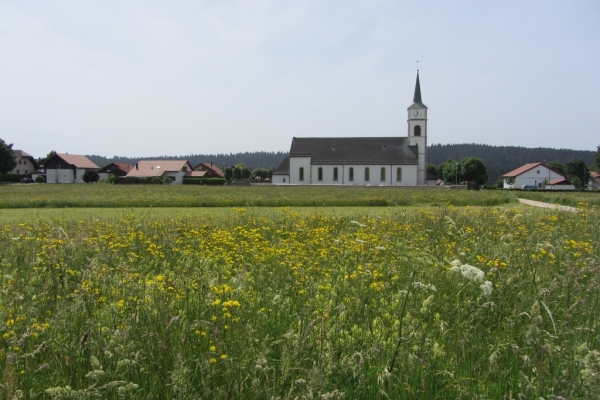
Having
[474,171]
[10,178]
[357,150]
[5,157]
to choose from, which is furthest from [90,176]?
[474,171]

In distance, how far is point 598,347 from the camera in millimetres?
3771

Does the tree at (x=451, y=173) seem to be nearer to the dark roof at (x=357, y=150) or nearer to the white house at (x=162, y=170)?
the dark roof at (x=357, y=150)

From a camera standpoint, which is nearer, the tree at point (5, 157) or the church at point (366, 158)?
the tree at point (5, 157)

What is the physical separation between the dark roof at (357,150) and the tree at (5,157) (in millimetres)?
51059

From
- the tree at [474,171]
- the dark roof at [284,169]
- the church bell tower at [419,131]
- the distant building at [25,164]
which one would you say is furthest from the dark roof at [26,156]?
the tree at [474,171]

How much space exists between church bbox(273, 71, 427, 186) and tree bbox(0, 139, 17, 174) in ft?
166

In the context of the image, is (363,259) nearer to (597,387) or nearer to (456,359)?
(456,359)

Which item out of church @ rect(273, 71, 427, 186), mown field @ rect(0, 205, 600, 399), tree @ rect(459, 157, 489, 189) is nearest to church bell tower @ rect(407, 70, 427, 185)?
church @ rect(273, 71, 427, 186)

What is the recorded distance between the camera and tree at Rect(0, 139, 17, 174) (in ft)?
267

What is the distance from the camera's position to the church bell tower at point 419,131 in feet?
268

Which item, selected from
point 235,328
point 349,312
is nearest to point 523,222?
point 349,312

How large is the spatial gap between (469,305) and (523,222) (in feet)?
28.6

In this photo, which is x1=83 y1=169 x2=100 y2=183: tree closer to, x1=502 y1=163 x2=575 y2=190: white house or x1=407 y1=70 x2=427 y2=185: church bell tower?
x1=407 y1=70 x2=427 y2=185: church bell tower

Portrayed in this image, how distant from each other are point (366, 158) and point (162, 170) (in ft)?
155
